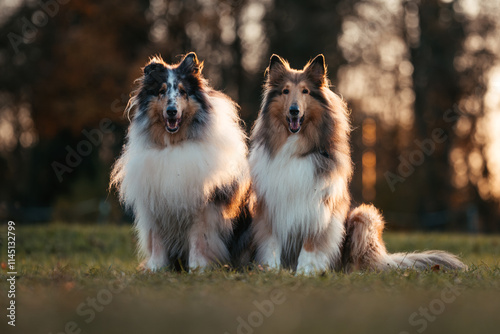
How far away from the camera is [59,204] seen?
19.5 metres

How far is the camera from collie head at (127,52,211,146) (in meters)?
6.17

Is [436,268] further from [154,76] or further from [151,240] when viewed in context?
[154,76]

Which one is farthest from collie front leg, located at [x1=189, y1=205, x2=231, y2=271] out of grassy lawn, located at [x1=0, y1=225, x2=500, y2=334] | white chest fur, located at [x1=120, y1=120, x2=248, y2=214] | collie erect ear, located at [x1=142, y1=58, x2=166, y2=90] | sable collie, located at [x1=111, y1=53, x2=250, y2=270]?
collie erect ear, located at [x1=142, y1=58, x2=166, y2=90]

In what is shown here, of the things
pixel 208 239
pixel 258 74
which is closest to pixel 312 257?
pixel 208 239

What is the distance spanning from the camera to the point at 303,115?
628cm

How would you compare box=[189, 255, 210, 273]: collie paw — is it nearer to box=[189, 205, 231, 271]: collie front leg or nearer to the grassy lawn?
box=[189, 205, 231, 271]: collie front leg

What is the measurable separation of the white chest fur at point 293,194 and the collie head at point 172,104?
92 cm

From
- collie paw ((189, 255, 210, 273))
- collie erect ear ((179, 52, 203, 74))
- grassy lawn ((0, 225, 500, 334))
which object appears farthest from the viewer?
collie erect ear ((179, 52, 203, 74))

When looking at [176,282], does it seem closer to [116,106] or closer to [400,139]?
[116,106]

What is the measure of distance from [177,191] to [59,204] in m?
14.6

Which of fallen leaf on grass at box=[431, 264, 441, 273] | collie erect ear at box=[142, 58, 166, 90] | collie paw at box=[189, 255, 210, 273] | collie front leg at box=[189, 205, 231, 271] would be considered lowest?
fallen leaf on grass at box=[431, 264, 441, 273]

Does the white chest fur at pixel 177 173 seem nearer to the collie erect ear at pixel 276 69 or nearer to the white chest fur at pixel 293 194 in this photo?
the white chest fur at pixel 293 194

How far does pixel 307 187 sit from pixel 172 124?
1.57m

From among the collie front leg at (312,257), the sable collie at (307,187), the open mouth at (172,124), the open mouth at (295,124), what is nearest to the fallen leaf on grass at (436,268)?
the sable collie at (307,187)
